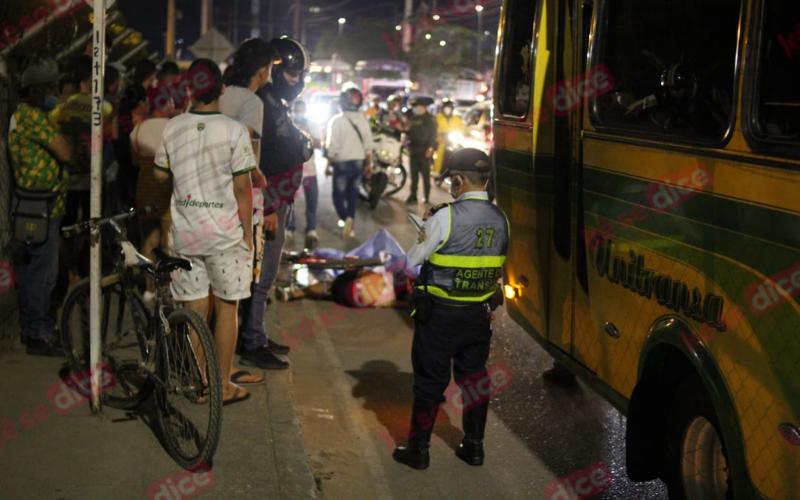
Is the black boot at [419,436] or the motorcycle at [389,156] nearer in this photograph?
the black boot at [419,436]

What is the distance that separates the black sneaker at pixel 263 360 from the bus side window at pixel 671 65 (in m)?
2.92

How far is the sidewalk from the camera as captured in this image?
4688 millimetres

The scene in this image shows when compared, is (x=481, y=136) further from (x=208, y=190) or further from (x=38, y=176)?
(x=208, y=190)

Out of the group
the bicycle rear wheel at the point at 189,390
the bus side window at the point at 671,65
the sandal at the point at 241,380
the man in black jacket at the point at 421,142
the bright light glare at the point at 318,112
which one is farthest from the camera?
the bright light glare at the point at 318,112

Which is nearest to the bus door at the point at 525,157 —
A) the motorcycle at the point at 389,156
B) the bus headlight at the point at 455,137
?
the motorcycle at the point at 389,156

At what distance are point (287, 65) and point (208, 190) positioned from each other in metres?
1.87

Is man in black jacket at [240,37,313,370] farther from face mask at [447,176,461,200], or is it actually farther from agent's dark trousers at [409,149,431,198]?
agent's dark trousers at [409,149,431,198]

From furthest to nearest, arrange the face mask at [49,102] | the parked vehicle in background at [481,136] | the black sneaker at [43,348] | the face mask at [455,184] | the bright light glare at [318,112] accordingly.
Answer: the bright light glare at [318,112] < the parked vehicle in background at [481,136] < the black sneaker at [43,348] < the face mask at [49,102] < the face mask at [455,184]

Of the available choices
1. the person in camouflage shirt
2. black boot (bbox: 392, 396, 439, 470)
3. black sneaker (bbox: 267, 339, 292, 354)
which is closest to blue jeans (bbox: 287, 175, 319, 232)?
black sneaker (bbox: 267, 339, 292, 354)

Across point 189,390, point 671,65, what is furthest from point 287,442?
point 671,65

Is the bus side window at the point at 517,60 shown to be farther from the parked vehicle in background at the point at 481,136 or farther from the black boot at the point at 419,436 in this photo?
the parked vehicle in background at the point at 481,136

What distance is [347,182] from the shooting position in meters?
13.8

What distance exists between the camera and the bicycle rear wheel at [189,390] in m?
4.82

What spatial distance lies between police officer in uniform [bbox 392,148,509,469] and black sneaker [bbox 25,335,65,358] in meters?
2.79
